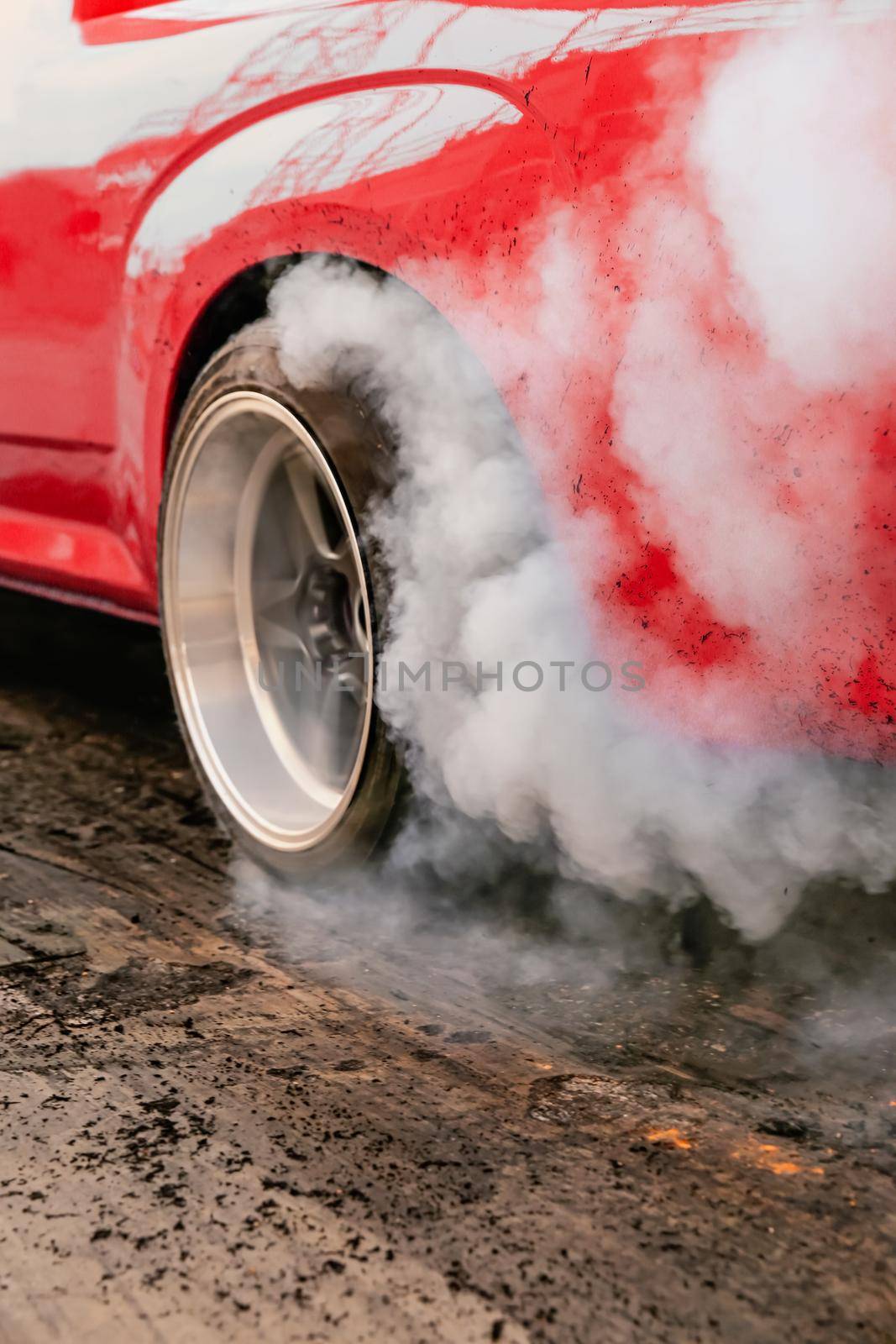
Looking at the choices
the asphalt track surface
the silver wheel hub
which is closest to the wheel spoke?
the silver wheel hub

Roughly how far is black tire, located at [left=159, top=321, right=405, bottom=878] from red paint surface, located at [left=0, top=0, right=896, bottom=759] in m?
0.11

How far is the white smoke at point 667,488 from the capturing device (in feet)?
5.21

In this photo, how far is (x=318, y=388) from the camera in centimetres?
219

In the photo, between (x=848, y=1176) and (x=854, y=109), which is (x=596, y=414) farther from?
(x=848, y=1176)

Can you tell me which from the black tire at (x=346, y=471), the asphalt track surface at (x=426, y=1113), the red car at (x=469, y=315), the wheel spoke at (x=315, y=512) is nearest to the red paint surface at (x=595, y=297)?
the red car at (x=469, y=315)

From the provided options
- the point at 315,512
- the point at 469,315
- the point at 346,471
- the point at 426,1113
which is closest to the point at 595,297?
the point at 469,315

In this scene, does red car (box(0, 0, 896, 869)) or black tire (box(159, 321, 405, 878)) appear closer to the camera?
red car (box(0, 0, 896, 869))

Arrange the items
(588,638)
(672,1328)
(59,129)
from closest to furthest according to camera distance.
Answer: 1. (672,1328)
2. (588,638)
3. (59,129)

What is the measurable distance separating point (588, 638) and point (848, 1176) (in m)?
0.73

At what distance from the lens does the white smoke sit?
159cm

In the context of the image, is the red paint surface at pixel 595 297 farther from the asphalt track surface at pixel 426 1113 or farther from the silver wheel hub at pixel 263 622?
the asphalt track surface at pixel 426 1113

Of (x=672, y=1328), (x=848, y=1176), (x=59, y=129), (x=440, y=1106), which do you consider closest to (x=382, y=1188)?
(x=440, y=1106)

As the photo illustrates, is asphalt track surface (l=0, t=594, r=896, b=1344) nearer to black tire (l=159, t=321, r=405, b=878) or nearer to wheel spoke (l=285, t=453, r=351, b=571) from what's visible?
black tire (l=159, t=321, r=405, b=878)

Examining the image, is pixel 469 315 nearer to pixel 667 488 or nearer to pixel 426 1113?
pixel 667 488
